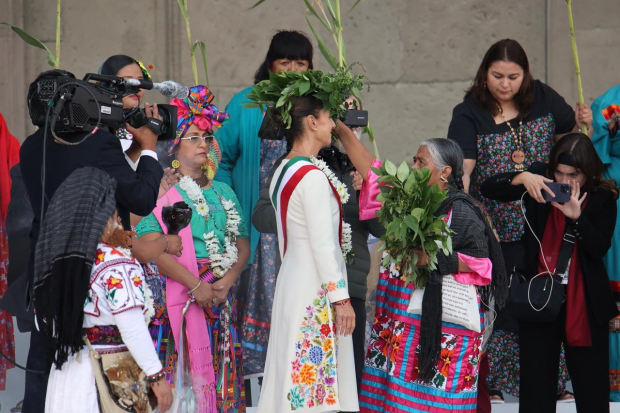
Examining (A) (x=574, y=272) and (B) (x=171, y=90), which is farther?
(A) (x=574, y=272)

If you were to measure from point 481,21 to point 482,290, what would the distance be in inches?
123

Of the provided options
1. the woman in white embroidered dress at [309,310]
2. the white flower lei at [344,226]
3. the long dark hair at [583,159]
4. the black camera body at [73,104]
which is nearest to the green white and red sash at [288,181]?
the woman in white embroidered dress at [309,310]

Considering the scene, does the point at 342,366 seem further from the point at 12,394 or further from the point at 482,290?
the point at 12,394

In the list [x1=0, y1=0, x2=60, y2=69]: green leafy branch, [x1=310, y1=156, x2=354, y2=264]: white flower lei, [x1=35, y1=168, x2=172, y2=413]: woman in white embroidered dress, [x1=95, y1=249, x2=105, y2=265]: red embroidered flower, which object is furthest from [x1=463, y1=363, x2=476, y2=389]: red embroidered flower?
[x1=0, y1=0, x2=60, y2=69]: green leafy branch

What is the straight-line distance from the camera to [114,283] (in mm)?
3059

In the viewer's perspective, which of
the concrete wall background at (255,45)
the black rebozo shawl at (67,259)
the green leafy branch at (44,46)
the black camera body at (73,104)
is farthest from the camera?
the concrete wall background at (255,45)

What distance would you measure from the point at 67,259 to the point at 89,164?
0.37m

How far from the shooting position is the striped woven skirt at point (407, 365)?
394 centimetres

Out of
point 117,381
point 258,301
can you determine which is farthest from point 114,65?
point 117,381

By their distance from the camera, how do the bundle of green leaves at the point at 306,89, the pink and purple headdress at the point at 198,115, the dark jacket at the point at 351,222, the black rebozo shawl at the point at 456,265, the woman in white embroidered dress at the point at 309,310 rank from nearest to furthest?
the woman in white embroidered dress at the point at 309,310, the bundle of green leaves at the point at 306,89, the black rebozo shawl at the point at 456,265, the dark jacket at the point at 351,222, the pink and purple headdress at the point at 198,115

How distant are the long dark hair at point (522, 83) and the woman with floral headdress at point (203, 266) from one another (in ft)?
4.62

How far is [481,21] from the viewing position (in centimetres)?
669

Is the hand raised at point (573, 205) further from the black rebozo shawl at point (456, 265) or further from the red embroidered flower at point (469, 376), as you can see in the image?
the red embroidered flower at point (469, 376)

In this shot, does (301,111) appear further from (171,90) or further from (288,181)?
(171,90)
